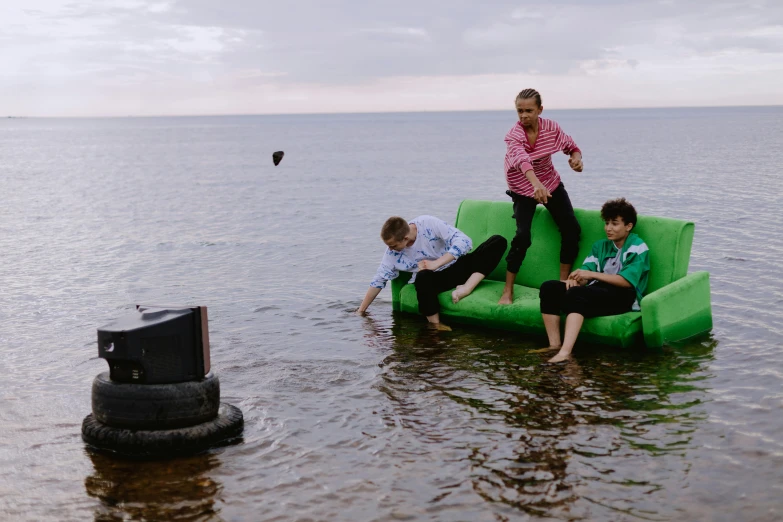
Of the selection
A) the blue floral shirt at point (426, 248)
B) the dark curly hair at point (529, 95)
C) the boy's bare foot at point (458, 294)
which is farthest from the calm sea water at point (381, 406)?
the dark curly hair at point (529, 95)

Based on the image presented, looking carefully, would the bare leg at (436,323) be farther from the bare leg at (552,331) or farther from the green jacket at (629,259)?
the green jacket at (629,259)

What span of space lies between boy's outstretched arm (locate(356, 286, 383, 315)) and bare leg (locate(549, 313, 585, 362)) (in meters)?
2.85

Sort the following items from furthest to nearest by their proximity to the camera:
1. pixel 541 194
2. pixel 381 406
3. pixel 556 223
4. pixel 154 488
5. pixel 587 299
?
pixel 556 223 < pixel 541 194 < pixel 587 299 < pixel 381 406 < pixel 154 488

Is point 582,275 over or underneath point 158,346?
over

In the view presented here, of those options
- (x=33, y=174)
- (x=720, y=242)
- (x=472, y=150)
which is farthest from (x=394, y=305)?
(x=472, y=150)

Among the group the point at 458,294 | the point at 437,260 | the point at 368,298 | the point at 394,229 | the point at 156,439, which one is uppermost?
the point at 394,229

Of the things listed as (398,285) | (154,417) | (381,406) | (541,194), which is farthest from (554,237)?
(154,417)

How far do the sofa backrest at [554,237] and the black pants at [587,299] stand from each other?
0.47 metres

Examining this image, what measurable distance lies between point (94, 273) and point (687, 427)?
1150 cm

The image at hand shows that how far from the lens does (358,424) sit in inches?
279

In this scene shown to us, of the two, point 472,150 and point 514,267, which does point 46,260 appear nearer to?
point 514,267

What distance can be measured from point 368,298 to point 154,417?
4891 mm

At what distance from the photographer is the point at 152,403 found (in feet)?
20.8

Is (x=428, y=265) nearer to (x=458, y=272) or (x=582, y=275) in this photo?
(x=458, y=272)
